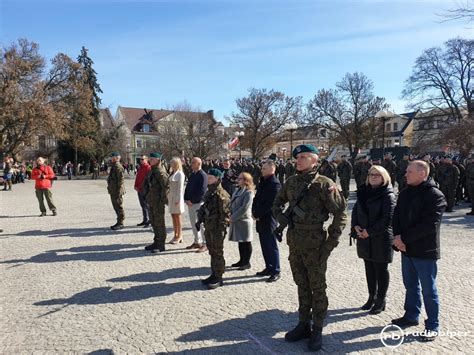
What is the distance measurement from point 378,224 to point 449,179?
1043 centimetres

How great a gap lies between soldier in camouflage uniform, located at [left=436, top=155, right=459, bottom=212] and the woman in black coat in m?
10.1

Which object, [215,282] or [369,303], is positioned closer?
[369,303]

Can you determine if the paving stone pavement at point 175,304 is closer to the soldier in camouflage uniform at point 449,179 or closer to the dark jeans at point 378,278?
the dark jeans at point 378,278

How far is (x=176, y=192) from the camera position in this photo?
27.1 ft

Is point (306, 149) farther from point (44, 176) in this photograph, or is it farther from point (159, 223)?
point (44, 176)

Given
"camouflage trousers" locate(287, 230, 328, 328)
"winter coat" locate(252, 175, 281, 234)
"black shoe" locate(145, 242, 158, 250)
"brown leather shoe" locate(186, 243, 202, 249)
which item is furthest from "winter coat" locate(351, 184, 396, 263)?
"black shoe" locate(145, 242, 158, 250)

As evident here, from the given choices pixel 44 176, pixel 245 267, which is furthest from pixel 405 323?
pixel 44 176

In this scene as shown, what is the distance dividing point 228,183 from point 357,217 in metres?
10.3

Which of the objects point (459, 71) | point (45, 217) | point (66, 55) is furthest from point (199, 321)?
point (459, 71)

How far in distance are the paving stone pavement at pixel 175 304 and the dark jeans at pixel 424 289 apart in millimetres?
257

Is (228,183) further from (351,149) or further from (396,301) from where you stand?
(351,149)

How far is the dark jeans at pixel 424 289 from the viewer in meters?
3.90

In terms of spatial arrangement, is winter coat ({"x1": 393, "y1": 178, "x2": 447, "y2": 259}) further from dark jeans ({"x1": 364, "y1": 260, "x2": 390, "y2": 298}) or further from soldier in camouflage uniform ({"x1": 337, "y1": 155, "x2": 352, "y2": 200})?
soldier in camouflage uniform ({"x1": 337, "y1": 155, "x2": 352, "y2": 200})

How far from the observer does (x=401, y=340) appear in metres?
3.88
